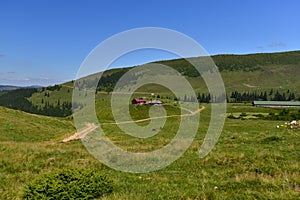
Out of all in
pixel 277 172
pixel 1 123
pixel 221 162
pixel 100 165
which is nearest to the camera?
pixel 277 172

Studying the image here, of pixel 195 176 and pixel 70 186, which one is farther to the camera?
pixel 195 176

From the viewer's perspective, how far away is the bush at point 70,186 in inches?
370

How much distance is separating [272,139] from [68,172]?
17.8 m

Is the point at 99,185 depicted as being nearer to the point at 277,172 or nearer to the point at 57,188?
the point at 57,188

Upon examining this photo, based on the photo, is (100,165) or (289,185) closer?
(289,185)

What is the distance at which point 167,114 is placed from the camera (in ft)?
328

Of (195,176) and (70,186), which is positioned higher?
(70,186)

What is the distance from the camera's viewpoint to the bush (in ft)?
30.8

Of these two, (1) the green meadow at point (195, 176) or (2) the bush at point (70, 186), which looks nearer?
(2) the bush at point (70, 186)

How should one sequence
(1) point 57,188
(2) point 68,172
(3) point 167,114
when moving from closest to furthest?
(1) point 57,188
(2) point 68,172
(3) point 167,114

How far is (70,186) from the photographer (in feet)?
32.0

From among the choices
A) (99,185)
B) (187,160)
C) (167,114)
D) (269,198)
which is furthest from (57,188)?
(167,114)

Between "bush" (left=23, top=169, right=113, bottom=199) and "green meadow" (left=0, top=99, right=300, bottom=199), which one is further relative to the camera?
"green meadow" (left=0, top=99, right=300, bottom=199)

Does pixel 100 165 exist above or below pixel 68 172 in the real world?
below
